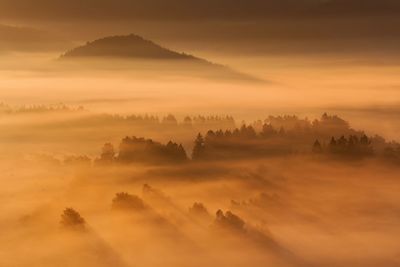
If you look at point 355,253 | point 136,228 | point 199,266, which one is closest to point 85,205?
point 136,228

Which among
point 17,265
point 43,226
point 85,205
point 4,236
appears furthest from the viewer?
point 85,205

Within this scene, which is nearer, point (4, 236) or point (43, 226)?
point (4, 236)

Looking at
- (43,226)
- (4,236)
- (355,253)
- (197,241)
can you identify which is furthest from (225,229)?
(4,236)

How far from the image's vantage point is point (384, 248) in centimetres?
17950

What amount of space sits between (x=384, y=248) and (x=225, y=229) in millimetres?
39558

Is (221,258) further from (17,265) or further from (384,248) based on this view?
(17,265)

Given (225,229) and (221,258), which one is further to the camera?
(225,229)

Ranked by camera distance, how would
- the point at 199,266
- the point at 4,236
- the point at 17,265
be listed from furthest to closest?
the point at 199,266 < the point at 4,236 < the point at 17,265

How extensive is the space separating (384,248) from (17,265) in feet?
262

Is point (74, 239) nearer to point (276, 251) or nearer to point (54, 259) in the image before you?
point (54, 259)

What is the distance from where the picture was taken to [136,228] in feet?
618

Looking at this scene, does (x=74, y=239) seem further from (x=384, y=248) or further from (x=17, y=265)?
(x=384, y=248)

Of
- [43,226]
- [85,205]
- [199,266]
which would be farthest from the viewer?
[85,205]

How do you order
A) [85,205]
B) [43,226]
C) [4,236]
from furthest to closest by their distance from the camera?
[85,205], [43,226], [4,236]
